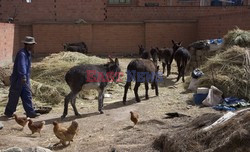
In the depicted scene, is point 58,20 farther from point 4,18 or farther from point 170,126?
point 170,126

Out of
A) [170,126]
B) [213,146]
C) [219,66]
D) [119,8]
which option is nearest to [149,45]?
[119,8]

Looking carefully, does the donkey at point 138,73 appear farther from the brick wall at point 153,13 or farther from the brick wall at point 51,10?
the brick wall at point 51,10

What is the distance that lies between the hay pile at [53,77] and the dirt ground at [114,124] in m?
0.62

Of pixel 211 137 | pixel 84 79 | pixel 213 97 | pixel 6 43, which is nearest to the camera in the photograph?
pixel 211 137

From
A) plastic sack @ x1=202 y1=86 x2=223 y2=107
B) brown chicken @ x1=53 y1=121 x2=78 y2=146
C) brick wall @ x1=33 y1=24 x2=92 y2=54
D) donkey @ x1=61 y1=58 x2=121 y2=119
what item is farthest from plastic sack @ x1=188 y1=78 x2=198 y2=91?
brick wall @ x1=33 y1=24 x2=92 y2=54

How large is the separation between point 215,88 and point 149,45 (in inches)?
567

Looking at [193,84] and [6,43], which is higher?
[6,43]

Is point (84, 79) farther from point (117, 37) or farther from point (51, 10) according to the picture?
point (51, 10)

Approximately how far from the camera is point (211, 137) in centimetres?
468

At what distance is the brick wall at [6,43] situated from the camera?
688 inches

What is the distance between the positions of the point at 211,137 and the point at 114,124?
3533mm

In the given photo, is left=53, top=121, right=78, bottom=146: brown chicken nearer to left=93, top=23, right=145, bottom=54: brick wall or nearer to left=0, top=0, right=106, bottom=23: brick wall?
left=93, top=23, right=145, bottom=54: brick wall

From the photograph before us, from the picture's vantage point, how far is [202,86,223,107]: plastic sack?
9.15 meters

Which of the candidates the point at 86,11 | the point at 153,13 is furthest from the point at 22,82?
the point at 153,13
